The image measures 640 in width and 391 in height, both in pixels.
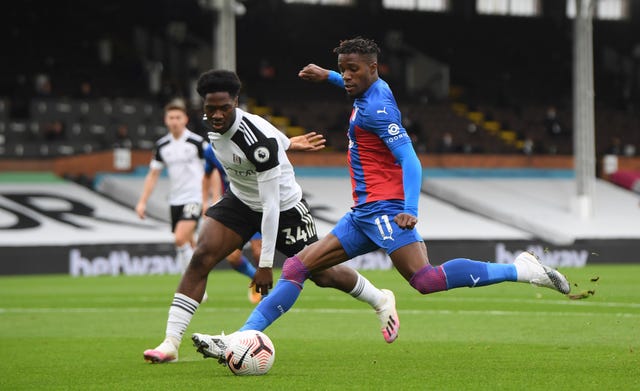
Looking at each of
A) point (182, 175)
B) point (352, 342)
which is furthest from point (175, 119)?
point (352, 342)

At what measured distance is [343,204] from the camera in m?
30.6

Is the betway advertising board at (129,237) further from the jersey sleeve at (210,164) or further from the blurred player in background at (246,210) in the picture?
the blurred player in background at (246,210)

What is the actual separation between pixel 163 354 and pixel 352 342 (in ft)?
6.60

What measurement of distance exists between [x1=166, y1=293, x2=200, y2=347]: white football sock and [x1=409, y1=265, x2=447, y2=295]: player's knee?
1715 mm

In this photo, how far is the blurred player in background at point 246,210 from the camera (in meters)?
8.08

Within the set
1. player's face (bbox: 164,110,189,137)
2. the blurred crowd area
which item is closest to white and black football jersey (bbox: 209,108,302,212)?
player's face (bbox: 164,110,189,137)

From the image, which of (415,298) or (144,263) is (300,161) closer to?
(144,263)

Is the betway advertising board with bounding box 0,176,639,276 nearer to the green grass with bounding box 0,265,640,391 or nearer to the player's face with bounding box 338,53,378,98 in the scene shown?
the green grass with bounding box 0,265,640,391

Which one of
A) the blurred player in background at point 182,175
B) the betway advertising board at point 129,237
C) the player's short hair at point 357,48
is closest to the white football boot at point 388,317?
the player's short hair at point 357,48

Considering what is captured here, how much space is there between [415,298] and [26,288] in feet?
22.4

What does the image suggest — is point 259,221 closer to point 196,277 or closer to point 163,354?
point 196,277

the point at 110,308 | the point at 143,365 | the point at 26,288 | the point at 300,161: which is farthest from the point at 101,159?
the point at 143,365

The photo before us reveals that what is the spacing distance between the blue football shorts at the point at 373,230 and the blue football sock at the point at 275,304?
0.49 meters

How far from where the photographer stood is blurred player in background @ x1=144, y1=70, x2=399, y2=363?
808 cm
